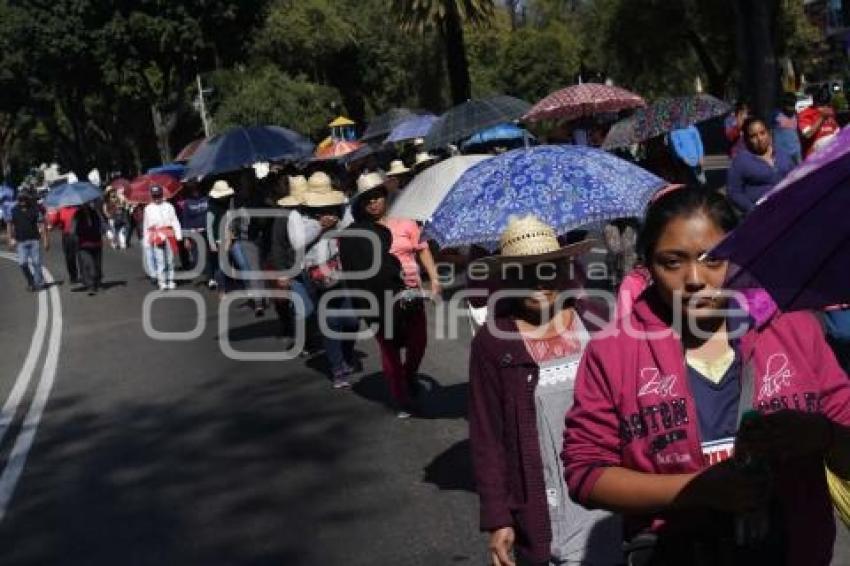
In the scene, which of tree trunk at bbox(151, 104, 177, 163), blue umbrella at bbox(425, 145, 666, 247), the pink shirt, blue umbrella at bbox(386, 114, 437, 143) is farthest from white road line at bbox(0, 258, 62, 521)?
tree trunk at bbox(151, 104, 177, 163)

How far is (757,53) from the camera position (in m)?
19.5

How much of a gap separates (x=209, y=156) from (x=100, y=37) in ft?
103

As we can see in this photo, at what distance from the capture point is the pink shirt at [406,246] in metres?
8.20

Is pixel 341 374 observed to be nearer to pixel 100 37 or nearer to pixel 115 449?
pixel 115 449

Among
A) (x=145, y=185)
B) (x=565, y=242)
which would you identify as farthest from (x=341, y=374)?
(x=145, y=185)

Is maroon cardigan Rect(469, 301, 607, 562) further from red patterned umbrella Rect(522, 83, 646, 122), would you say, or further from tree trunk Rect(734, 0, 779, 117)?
tree trunk Rect(734, 0, 779, 117)

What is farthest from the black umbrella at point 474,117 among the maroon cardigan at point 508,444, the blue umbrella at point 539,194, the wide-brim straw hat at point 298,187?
the maroon cardigan at point 508,444

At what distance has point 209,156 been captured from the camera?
15461mm

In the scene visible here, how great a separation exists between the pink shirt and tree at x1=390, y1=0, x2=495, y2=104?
1728 centimetres

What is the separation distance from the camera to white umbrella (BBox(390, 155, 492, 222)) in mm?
7742

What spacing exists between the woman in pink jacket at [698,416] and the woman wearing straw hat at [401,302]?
217 inches

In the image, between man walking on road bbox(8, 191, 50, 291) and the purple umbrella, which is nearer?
the purple umbrella

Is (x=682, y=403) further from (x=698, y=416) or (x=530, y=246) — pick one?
(x=530, y=246)

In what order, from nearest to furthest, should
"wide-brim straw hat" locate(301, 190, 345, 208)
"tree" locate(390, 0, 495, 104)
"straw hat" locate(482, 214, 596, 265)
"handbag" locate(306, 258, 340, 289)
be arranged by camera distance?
"straw hat" locate(482, 214, 596, 265) < "handbag" locate(306, 258, 340, 289) < "wide-brim straw hat" locate(301, 190, 345, 208) < "tree" locate(390, 0, 495, 104)
